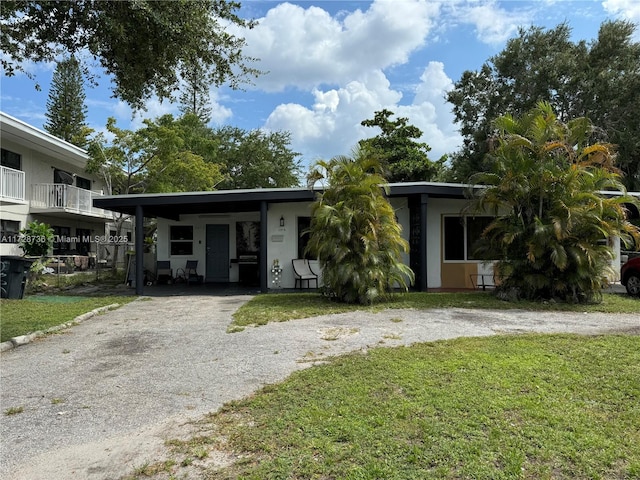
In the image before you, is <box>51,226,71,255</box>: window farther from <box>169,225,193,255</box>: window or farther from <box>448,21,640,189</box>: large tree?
<box>448,21,640,189</box>: large tree

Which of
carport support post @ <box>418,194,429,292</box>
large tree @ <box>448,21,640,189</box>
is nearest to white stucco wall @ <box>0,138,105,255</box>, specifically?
carport support post @ <box>418,194,429,292</box>

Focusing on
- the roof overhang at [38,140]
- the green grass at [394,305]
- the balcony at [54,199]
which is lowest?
the green grass at [394,305]

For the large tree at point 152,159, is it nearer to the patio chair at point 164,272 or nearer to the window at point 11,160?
the window at point 11,160

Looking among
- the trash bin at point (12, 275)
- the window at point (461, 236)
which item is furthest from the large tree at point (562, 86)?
the trash bin at point (12, 275)

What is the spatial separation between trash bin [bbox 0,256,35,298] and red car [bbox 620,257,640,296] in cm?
1454

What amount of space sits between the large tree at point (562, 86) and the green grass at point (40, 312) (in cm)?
1606

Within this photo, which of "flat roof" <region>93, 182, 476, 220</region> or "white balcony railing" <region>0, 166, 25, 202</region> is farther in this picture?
"white balcony railing" <region>0, 166, 25, 202</region>

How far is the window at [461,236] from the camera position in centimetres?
1297

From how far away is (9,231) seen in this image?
55.9 feet

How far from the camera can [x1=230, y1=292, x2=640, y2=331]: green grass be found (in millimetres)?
8250

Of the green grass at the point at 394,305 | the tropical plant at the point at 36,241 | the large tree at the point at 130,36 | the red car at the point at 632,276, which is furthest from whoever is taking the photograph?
the tropical plant at the point at 36,241

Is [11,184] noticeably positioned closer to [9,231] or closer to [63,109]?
[9,231]

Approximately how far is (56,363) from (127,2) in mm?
4456

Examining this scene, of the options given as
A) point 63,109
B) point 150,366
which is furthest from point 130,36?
point 63,109
